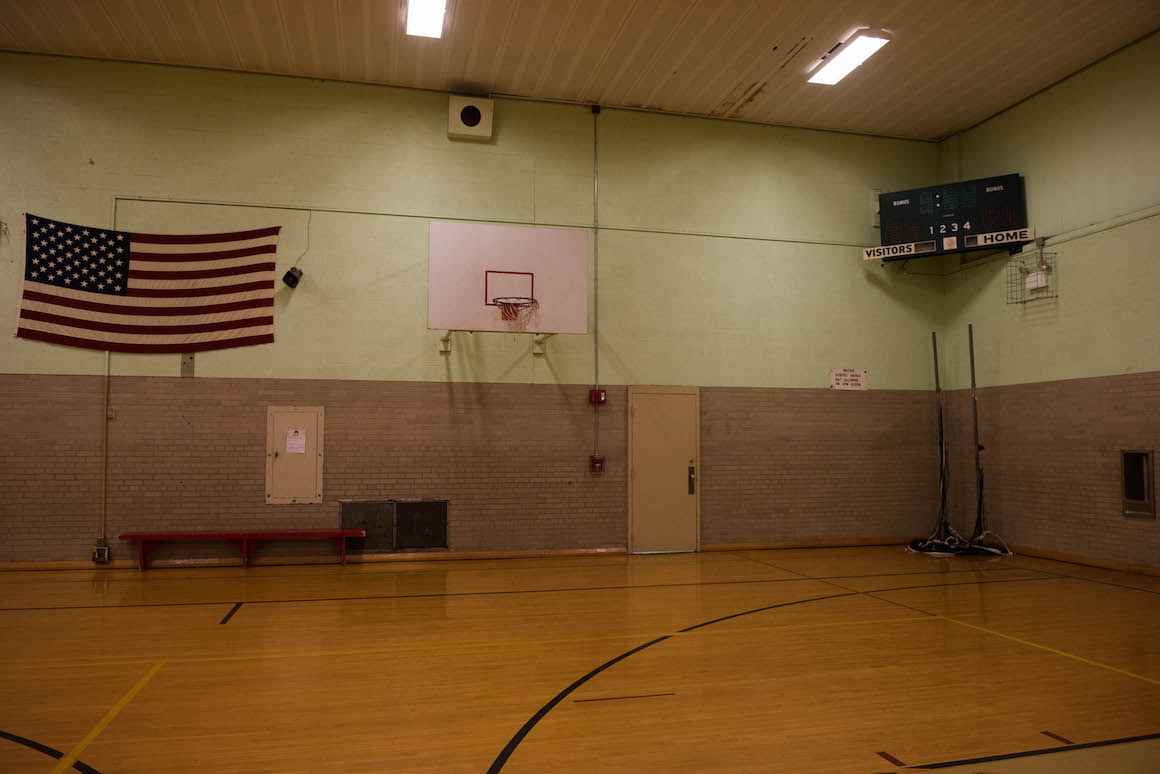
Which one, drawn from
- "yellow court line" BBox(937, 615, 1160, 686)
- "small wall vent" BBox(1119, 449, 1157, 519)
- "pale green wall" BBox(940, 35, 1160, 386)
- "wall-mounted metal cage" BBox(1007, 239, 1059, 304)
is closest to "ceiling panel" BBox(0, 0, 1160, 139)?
"pale green wall" BBox(940, 35, 1160, 386)

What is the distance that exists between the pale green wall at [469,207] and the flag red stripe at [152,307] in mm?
209

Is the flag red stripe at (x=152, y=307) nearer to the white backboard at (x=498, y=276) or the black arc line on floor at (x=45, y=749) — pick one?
the white backboard at (x=498, y=276)

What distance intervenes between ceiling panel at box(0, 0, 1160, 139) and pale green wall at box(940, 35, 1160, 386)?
1.26 ft

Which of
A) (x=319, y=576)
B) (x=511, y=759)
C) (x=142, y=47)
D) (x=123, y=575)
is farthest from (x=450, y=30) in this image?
(x=511, y=759)

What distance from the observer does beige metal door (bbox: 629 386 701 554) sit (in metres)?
9.81

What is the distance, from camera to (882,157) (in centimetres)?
1093

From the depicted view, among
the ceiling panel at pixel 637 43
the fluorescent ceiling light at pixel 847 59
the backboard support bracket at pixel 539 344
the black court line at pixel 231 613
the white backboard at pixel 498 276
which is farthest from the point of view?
the backboard support bracket at pixel 539 344

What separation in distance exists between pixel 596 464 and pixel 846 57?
17.9ft

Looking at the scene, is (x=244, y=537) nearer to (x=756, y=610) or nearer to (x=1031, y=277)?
(x=756, y=610)

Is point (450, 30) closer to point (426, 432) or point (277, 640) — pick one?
point (426, 432)

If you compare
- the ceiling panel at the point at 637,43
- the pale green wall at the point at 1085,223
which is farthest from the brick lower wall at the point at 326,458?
the pale green wall at the point at 1085,223

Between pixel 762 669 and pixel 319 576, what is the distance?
5097 millimetres

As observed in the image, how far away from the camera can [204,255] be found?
889 cm

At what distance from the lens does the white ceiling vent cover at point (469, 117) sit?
946cm
